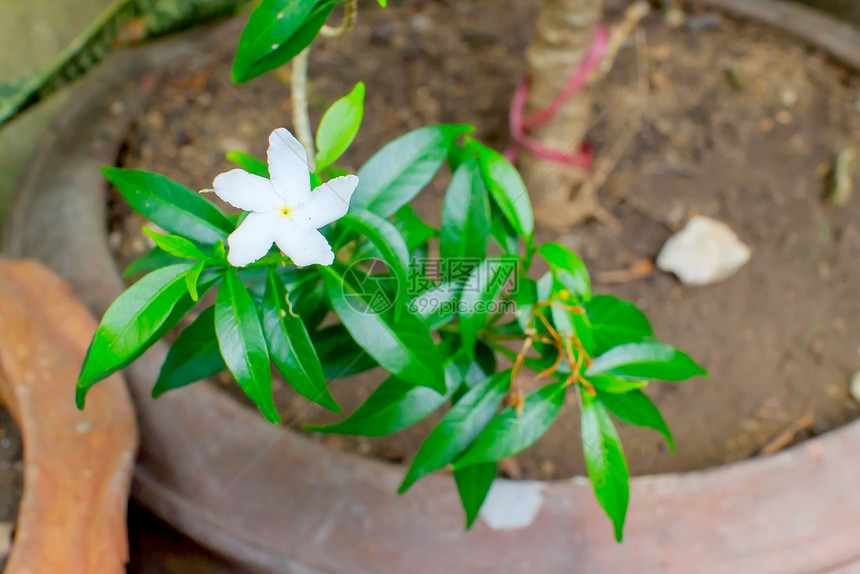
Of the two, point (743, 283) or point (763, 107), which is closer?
point (743, 283)

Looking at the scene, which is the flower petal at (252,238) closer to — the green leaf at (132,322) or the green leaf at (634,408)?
the green leaf at (132,322)

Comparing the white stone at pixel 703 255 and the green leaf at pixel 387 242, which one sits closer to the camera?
the green leaf at pixel 387 242

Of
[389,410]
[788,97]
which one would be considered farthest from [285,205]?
[788,97]

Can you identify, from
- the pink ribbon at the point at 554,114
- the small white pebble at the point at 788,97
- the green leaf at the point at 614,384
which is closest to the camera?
the green leaf at the point at 614,384

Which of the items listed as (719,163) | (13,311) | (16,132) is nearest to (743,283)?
(719,163)

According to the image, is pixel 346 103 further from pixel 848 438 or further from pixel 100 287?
pixel 848 438

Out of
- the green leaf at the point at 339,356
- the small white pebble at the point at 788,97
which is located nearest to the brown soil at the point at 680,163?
the small white pebble at the point at 788,97

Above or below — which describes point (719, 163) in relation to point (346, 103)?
below
